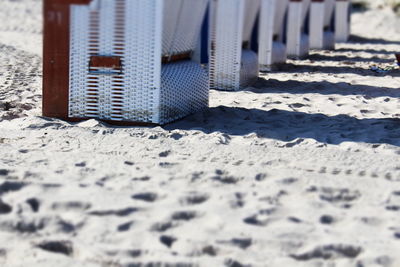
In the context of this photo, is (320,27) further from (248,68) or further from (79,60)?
(79,60)

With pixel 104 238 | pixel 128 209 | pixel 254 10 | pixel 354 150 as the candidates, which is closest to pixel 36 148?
pixel 128 209

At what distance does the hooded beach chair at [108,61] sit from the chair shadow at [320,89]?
292 cm

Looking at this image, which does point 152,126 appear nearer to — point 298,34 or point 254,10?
point 254,10

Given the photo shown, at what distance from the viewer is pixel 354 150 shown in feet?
17.5

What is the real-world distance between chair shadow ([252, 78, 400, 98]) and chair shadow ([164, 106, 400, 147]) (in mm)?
1894

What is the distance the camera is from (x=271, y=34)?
11.3 metres

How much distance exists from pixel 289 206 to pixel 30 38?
43.9 ft

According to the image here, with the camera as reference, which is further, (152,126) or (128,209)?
(152,126)

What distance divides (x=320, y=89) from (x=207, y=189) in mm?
5444

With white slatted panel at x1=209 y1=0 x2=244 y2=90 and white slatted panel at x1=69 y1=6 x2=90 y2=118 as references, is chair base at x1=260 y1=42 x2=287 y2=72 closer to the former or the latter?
white slatted panel at x1=209 y1=0 x2=244 y2=90

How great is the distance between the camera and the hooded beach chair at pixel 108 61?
20.2ft

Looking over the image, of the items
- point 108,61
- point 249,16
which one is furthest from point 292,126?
point 249,16

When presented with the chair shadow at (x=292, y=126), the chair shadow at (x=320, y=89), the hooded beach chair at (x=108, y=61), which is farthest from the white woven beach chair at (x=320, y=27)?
the hooded beach chair at (x=108, y=61)

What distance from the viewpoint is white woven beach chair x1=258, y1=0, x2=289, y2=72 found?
10914 mm
